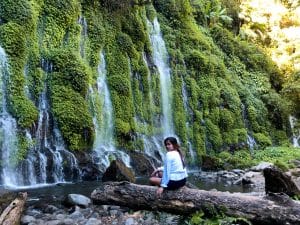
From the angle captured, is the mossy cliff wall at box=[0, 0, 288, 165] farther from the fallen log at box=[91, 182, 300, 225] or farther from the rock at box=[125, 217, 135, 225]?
the rock at box=[125, 217, 135, 225]

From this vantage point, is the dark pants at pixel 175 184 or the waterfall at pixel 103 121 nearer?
the dark pants at pixel 175 184

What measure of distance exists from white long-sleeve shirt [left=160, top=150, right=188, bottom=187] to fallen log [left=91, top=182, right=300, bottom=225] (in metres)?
0.20

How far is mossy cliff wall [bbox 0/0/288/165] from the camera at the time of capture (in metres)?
13.1

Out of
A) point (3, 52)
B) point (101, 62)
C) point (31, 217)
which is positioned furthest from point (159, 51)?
point (31, 217)

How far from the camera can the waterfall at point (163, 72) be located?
1791 cm

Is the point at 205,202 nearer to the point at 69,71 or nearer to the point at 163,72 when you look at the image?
the point at 69,71

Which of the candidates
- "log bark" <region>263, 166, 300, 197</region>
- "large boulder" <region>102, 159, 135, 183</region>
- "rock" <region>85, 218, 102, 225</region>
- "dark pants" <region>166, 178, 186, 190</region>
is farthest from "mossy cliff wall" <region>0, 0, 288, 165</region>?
"log bark" <region>263, 166, 300, 197</region>

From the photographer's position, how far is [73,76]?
13.7 meters

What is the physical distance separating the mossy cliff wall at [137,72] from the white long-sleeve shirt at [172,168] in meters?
6.17

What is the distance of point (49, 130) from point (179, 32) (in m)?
11.1

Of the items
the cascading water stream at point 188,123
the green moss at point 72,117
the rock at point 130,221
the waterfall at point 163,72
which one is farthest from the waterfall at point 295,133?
the rock at point 130,221

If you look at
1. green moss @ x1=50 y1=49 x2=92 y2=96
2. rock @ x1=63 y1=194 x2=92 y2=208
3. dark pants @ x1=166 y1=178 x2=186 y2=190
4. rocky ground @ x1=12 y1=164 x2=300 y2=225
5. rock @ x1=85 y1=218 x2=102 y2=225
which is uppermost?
green moss @ x1=50 y1=49 x2=92 y2=96

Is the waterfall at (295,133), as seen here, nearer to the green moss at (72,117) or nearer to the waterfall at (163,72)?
the waterfall at (163,72)

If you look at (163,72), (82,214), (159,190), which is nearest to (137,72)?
(163,72)
